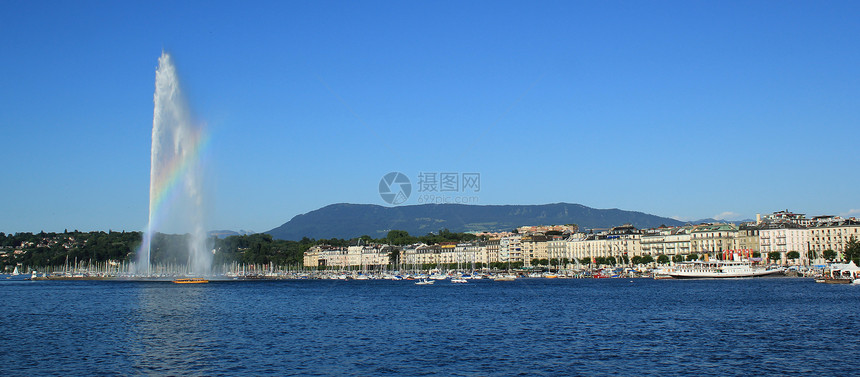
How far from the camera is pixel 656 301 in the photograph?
5431 cm

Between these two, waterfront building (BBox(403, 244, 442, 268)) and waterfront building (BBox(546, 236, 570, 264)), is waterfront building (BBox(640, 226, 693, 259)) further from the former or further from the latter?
waterfront building (BBox(403, 244, 442, 268))

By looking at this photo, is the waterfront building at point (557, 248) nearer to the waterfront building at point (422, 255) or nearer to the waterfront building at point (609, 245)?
the waterfront building at point (609, 245)

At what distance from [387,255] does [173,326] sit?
506ft

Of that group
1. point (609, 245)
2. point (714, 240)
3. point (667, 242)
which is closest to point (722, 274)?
point (714, 240)

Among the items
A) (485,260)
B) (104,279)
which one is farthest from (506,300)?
(485,260)

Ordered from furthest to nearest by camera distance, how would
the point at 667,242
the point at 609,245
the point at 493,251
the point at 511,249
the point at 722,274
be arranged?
the point at 493,251
the point at 511,249
the point at 609,245
the point at 667,242
the point at 722,274

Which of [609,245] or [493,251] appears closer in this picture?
[609,245]

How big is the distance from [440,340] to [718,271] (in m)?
82.8

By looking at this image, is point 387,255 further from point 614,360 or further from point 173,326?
point 614,360

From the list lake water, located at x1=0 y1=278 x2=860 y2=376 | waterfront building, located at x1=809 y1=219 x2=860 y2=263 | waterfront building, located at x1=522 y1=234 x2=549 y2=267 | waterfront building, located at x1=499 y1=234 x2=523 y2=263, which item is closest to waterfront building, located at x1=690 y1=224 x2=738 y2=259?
waterfront building, located at x1=809 y1=219 x2=860 y2=263

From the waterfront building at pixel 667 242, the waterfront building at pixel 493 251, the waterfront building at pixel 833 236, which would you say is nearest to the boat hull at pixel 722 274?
the waterfront building at pixel 833 236

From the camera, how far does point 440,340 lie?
31000mm

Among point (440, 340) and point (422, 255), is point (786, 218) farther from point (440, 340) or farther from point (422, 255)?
point (440, 340)

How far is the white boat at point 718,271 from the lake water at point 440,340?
5369 cm
